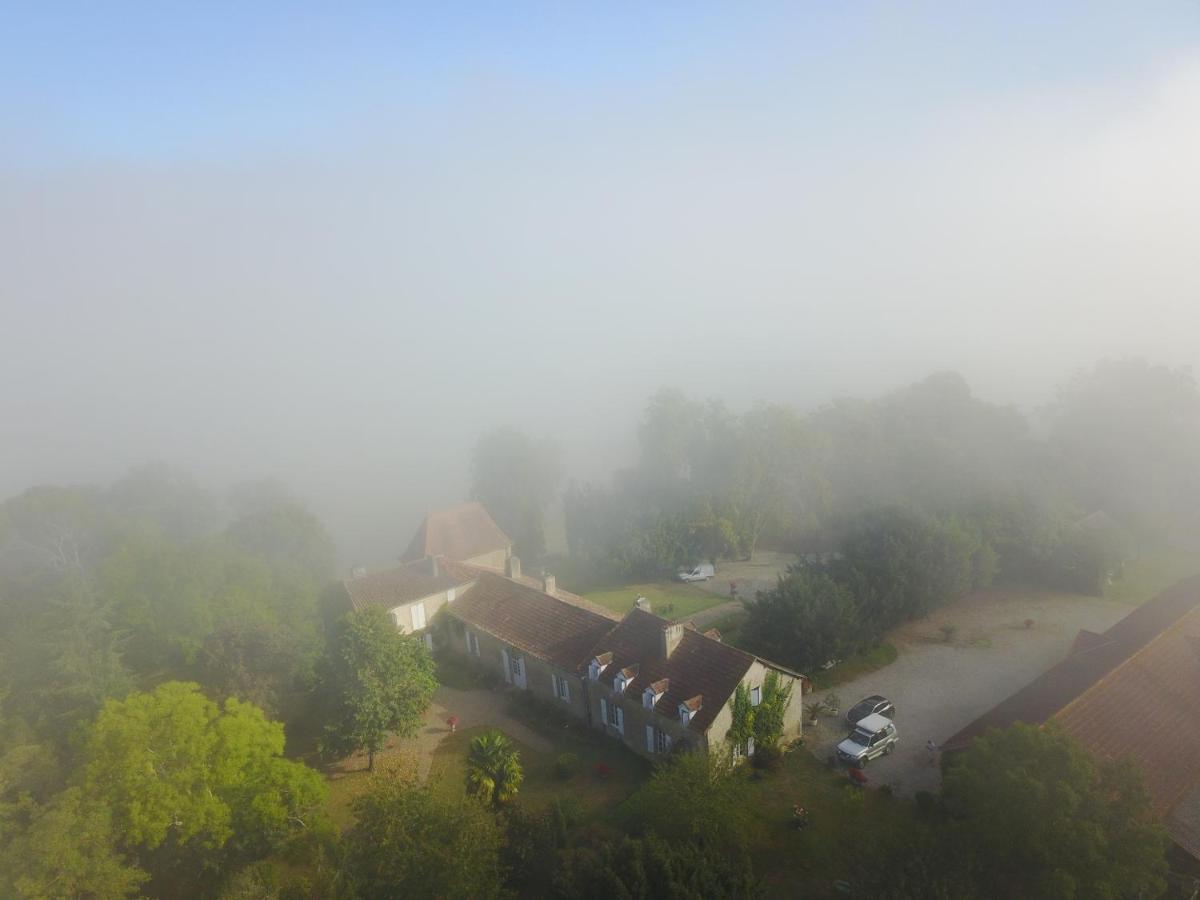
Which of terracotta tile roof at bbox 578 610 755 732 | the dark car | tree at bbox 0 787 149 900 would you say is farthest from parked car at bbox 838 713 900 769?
tree at bbox 0 787 149 900

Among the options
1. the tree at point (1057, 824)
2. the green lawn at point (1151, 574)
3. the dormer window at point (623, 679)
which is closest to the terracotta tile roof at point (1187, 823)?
the tree at point (1057, 824)

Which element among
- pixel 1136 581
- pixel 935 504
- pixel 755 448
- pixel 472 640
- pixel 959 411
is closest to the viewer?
pixel 472 640

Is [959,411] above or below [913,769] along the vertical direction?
above

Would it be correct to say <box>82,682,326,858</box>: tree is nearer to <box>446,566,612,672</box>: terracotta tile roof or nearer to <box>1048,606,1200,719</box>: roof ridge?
<box>446,566,612,672</box>: terracotta tile roof

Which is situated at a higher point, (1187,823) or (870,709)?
(1187,823)

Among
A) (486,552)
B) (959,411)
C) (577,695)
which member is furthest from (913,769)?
(959,411)

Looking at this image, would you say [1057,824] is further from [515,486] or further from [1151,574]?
[515,486]

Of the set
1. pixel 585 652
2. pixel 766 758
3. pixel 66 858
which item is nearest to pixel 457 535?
pixel 585 652

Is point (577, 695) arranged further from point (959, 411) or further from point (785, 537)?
point (959, 411)
